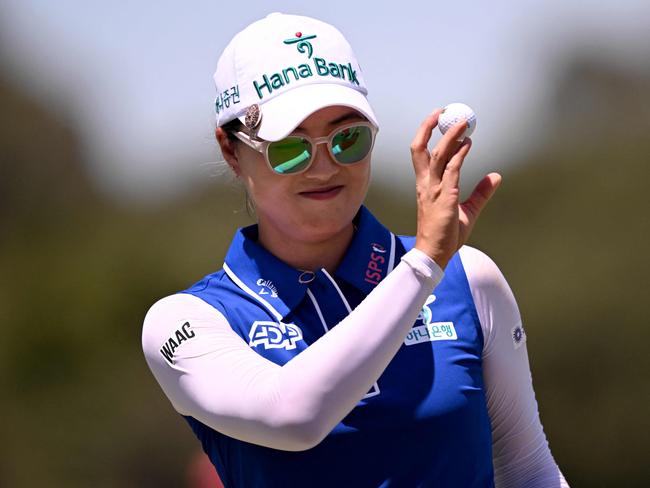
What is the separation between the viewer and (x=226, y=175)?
3.37 m

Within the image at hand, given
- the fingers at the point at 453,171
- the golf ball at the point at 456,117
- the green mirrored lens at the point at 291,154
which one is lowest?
the fingers at the point at 453,171

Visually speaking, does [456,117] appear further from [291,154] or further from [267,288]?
[267,288]

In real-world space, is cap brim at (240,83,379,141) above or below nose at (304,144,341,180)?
above

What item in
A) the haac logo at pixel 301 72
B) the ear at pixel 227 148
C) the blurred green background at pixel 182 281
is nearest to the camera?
the haac logo at pixel 301 72

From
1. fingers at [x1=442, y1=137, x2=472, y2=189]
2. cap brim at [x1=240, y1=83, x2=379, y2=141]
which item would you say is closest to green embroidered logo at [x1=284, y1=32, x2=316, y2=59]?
cap brim at [x1=240, y1=83, x2=379, y2=141]

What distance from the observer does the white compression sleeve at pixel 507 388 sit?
2.98 metres

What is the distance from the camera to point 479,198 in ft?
8.95

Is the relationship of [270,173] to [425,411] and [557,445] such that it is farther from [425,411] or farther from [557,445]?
[557,445]

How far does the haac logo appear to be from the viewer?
9.68ft

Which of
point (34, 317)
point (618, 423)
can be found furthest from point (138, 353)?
point (618, 423)

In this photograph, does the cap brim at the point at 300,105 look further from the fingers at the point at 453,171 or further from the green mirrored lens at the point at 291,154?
the fingers at the point at 453,171

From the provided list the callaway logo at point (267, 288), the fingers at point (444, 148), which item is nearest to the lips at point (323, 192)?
the callaway logo at point (267, 288)

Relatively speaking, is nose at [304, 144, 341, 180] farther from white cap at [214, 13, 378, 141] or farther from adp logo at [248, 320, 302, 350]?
adp logo at [248, 320, 302, 350]

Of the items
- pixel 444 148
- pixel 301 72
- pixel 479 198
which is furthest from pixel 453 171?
pixel 301 72
